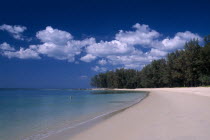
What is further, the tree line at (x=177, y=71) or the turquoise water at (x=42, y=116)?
the tree line at (x=177, y=71)

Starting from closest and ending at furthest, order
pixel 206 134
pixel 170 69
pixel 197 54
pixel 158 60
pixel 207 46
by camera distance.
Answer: pixel 206 134 → pixel 207 46 → pixel 197 54 → pixel 170 69 → pixel 158 60

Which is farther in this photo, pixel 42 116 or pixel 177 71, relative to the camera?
pixel 177 71

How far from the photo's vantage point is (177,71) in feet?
232

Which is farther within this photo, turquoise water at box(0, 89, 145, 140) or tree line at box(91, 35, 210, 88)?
tree line at box(91, 35, 210, 88)

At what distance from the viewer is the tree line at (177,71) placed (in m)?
57.7

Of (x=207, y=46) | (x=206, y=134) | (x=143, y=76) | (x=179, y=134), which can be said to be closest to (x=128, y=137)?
(x=179, y=134)

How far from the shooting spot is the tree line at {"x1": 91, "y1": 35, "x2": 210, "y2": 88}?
189 ft

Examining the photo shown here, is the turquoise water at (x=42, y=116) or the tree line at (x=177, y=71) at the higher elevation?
the tree line at (x=177, y=71)

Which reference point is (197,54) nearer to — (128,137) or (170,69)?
(170,69)

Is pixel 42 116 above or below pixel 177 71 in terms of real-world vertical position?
below

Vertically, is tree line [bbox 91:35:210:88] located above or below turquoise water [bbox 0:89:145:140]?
above

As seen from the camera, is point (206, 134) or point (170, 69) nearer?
point (206, 134)

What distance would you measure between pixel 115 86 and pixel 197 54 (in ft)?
Answer: 254

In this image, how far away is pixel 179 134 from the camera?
6.31 metres
